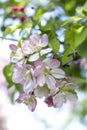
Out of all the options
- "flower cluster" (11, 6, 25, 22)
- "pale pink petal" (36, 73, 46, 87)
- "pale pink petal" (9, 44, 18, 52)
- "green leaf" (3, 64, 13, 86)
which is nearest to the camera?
"pale pink petal" (36, 73, 46, 87)

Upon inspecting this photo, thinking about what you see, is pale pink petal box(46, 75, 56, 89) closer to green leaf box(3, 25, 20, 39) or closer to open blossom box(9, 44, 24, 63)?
open blossom box(9, 44, 24, 63)

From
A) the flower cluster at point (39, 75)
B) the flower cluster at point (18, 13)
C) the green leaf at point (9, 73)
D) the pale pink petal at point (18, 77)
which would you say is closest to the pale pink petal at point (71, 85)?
the flower cluster at point (39, 75)

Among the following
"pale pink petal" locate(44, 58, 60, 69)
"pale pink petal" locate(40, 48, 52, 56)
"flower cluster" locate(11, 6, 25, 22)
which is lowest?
"pale pink petal" locate(44, 58, 60, 69)

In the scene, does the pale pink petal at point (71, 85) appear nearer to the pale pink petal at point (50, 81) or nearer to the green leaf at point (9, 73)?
the pale pink petal at point (50, 81)

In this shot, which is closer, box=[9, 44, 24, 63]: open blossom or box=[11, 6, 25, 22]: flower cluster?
box=[9, 44, 24, 63]: open blossom

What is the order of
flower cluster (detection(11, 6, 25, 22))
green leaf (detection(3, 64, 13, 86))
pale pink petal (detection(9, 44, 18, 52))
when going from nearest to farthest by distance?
pale pink petal (detection(9, 44, 18, 52))
green leaf (detection(3, 64, 13, 86))
flower cluster (detection(11, 6, 25, 22))

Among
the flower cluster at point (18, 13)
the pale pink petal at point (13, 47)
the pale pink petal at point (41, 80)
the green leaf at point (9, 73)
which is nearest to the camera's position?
the pale pink petal at point (41, 80)

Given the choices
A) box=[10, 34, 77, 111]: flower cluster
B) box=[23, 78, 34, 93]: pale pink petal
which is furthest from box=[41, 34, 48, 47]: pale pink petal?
box=[23, 78, 34, 93]: pale pink petal

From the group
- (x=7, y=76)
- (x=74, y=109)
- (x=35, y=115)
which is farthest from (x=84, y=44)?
(x=35, y=115)

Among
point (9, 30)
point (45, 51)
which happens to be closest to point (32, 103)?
point (45, 51)
